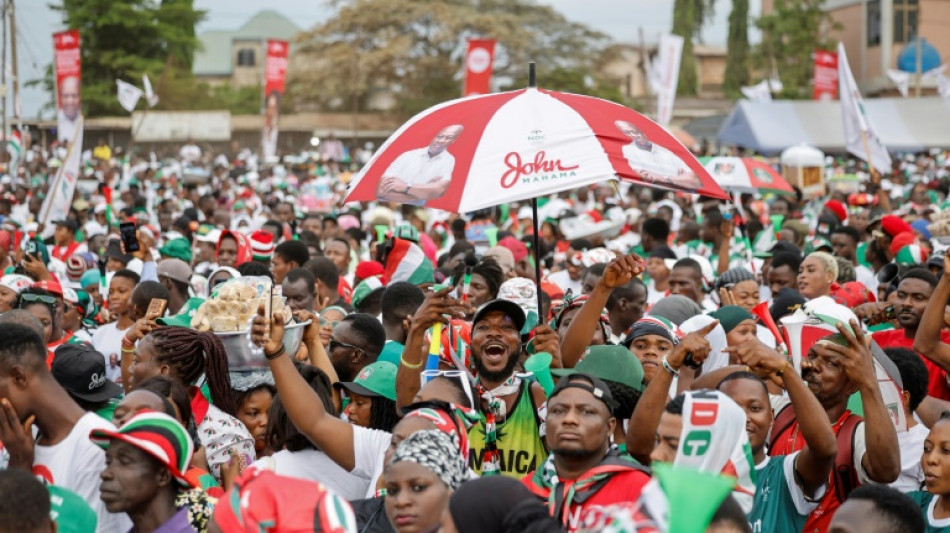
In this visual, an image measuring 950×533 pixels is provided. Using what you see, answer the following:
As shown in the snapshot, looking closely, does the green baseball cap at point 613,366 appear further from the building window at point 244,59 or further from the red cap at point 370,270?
the building window at point 244,59

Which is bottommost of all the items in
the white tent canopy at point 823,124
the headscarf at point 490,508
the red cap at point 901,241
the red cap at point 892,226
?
the headscarf at point 490,508

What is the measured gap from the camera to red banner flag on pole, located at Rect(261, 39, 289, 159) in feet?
100

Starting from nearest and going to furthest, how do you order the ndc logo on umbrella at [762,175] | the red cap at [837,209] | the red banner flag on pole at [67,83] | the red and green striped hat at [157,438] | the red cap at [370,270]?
the red and green striped hat at [157,438], the red cap at [370,270], the ndc logo on umbrella at [762,175], the red cap at [837,209], the red banner flag on pole at [67,83]

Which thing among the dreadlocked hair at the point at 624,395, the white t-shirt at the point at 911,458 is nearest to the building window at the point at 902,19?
the white t-shirt at the point at 911,458

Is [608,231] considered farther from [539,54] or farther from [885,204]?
[539,54]

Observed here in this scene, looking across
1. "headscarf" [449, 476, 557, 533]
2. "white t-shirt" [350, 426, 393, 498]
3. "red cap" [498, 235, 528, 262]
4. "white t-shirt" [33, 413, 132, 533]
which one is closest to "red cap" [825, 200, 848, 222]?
"red cap" [498, 235, 528, 262]

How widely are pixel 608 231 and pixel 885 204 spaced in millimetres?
3634

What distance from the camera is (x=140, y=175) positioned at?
31109 millimetres

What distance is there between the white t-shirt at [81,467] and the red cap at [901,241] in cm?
732

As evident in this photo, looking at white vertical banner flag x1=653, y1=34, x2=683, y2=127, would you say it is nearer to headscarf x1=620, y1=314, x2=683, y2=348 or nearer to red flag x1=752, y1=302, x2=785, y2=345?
red flag x1=752, y1=302, x2=785, y2=345

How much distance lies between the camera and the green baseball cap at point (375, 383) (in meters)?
5.55

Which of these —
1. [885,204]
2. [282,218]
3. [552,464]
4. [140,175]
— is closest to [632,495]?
[552,464]

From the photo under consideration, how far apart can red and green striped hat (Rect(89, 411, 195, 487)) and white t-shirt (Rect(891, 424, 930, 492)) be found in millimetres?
2718

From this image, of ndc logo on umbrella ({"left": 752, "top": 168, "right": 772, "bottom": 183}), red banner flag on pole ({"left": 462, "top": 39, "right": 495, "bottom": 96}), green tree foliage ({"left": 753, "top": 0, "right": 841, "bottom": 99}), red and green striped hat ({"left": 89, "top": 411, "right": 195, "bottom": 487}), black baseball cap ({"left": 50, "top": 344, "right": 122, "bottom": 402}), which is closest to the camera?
red and green striped hat ({"left": 89, "top": 411, "right": 195, "bottom": 487})
